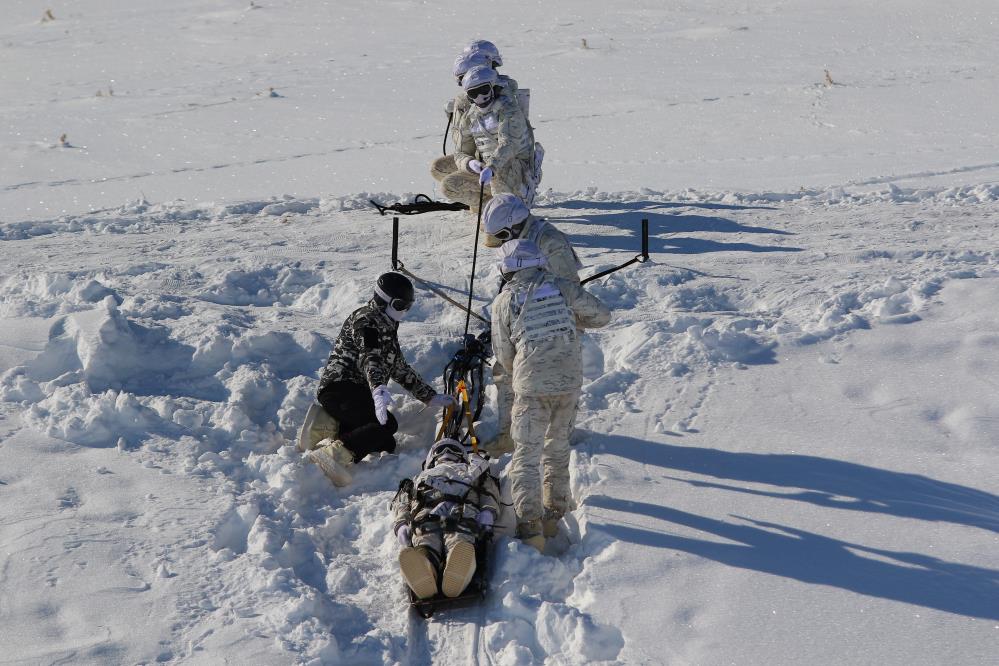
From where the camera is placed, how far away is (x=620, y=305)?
9656mm

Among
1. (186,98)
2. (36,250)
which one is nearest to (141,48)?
(186,98)

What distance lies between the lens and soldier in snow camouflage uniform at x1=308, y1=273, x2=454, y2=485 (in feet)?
24.8

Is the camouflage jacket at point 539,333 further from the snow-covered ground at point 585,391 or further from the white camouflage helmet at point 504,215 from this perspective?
the snow-covered ground at point 585,391

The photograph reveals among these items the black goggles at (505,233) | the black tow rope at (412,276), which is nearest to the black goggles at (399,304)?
the black tow rope at (412,276)

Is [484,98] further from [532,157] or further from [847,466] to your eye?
[847,466]

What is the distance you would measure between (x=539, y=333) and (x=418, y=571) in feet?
4.99

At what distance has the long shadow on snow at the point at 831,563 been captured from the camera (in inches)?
219

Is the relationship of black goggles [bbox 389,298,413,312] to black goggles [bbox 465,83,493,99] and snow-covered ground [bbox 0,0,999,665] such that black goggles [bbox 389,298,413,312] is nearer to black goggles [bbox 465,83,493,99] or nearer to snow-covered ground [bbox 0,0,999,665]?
snow-covered ground [bbox 0,0,999,665]

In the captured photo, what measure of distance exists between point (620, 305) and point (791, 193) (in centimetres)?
423

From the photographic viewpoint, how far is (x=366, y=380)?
784 cm

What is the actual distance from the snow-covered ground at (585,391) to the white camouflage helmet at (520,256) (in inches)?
61.9

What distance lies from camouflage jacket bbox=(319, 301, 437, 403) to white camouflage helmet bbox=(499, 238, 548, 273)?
5.20ft

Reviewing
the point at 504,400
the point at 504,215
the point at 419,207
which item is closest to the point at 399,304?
the point at 504,400

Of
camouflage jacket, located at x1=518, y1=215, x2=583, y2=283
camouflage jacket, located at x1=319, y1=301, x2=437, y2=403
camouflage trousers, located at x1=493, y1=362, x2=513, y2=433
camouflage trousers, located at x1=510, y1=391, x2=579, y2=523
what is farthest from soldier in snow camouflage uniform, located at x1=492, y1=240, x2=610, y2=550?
camouflage jacket, located at x1=319, y1=301, x2=437, y2=403
